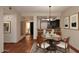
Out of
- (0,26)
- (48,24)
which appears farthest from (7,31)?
(48,24)

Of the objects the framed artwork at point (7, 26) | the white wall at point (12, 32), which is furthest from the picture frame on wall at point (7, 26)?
the white wall at point (12, 32)

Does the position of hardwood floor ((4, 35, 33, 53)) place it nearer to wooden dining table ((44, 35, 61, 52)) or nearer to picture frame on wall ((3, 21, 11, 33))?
wooden dining table ((44, 35, 61, 52))

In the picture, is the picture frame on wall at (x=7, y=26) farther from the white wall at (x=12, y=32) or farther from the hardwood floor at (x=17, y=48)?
the hardwood floor at (x=17, y=48)

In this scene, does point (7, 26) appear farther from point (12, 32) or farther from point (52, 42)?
point (52, 42)

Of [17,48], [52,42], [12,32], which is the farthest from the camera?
[12,32]

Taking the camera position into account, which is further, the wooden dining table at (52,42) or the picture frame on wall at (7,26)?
the picture frame on wall at (7,26)

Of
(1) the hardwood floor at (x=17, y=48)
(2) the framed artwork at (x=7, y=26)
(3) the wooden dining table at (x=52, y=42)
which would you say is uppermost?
(2) the framed artwork at (x=7, y=26)

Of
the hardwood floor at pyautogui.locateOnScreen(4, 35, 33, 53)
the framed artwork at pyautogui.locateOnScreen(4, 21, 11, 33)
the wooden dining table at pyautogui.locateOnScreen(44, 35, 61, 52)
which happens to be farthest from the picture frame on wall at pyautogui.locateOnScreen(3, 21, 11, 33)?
the wooden dining table at pyautogui.locateOnScreen(44, 35, 61, 52)

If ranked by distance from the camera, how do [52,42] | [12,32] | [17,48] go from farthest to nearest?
[12,32], [17,48], [52,42]

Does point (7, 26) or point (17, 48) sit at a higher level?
point (7, 26)

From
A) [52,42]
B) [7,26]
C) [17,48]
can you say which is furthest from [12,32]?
[52,42]
